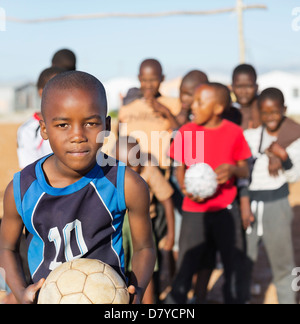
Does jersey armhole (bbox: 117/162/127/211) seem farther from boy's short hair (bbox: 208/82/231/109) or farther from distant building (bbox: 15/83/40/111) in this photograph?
distant building (bbox: 15/83/40/111)

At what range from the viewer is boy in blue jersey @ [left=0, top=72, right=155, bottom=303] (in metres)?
2.13

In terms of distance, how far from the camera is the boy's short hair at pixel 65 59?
187 inches

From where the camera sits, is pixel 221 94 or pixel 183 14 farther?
pixel 183 14

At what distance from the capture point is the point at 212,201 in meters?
4.00

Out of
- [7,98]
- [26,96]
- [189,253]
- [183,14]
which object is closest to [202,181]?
[189,253]

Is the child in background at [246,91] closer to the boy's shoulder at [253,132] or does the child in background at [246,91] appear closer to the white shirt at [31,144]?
the boy's shoulder at [253,132]

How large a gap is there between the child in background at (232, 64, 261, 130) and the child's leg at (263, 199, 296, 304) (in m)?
0.94

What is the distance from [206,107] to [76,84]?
7.03ft

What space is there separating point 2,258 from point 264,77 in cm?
5448

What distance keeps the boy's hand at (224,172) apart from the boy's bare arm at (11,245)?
6.62 ft

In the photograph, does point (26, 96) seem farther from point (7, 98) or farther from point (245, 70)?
point (245, 70)

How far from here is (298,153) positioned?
425cm

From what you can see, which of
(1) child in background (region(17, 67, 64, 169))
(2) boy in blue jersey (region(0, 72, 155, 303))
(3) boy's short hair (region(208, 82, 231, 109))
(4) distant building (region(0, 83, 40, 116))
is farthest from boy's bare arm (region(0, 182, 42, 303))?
(4) distant building (region(0, 83, 40, 116))
